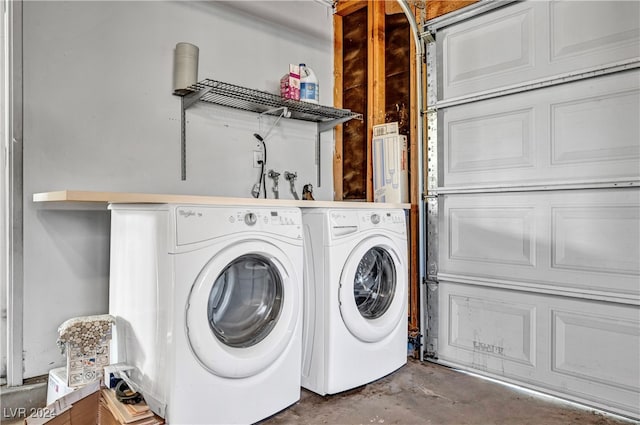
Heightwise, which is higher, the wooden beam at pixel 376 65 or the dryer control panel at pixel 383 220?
the wooden beam at pixel 376 65

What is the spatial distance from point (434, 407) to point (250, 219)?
125 cm

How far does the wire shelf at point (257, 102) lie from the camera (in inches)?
87.4

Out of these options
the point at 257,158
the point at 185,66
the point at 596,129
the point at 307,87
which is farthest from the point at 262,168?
the point at 596,129

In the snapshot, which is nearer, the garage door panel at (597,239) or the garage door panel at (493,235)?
the garage door panel at (597,239)

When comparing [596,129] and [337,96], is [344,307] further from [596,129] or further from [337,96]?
[337,96]

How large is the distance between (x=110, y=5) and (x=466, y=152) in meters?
2.09

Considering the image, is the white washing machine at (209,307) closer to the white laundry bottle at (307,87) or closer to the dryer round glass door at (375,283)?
the dryer round glass door at (375,283)

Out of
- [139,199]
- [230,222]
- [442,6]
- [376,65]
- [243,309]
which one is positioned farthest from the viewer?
[376,65]

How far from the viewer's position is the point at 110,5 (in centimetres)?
207

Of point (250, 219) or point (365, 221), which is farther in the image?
point (365, 221)

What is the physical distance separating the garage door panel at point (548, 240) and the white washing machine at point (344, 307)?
1.46ft

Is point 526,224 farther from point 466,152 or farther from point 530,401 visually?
point 530,401

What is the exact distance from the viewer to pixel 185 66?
2.22 m

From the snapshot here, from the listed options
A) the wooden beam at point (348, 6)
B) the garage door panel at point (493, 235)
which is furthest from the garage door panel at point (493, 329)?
the wooden beam at point (348, 6)
